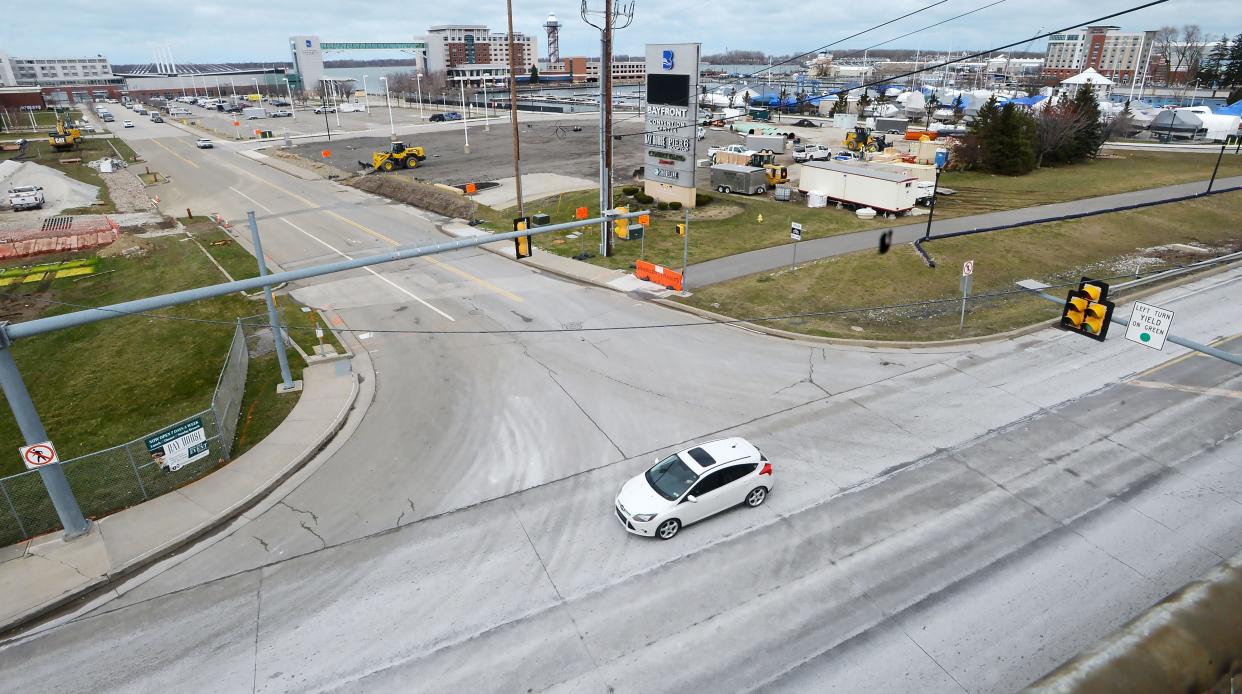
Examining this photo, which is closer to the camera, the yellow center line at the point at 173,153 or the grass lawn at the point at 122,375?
the grass lawn at the point at 122,375

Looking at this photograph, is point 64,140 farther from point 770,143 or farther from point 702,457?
point 702,457

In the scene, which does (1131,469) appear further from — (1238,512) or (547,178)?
(547,178)

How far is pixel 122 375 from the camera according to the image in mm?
21547

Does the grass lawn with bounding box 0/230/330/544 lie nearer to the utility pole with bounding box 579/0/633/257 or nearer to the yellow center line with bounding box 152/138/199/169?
the utility pole with bounding box 579/0/633/257

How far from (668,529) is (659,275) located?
55.4 feet

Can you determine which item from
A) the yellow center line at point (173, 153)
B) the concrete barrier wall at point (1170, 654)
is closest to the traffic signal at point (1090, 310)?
the concrete barrier wall at point (1170, 654)

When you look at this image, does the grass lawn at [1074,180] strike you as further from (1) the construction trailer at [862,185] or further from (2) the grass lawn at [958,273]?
(2) the grass lawn at [958,273]

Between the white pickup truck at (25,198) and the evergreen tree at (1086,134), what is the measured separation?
8295 centimetres

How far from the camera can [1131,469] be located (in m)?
15.6

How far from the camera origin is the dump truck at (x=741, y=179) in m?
45.4

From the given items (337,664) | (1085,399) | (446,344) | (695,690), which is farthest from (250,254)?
(1085,399)

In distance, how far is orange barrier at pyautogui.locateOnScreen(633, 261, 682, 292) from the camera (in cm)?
2831

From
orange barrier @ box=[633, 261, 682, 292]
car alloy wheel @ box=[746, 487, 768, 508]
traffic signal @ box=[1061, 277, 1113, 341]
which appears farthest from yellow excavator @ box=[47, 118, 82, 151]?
traffic signal @ box=[1061, 277, 1113, 341]

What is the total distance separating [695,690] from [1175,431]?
1543 cm
